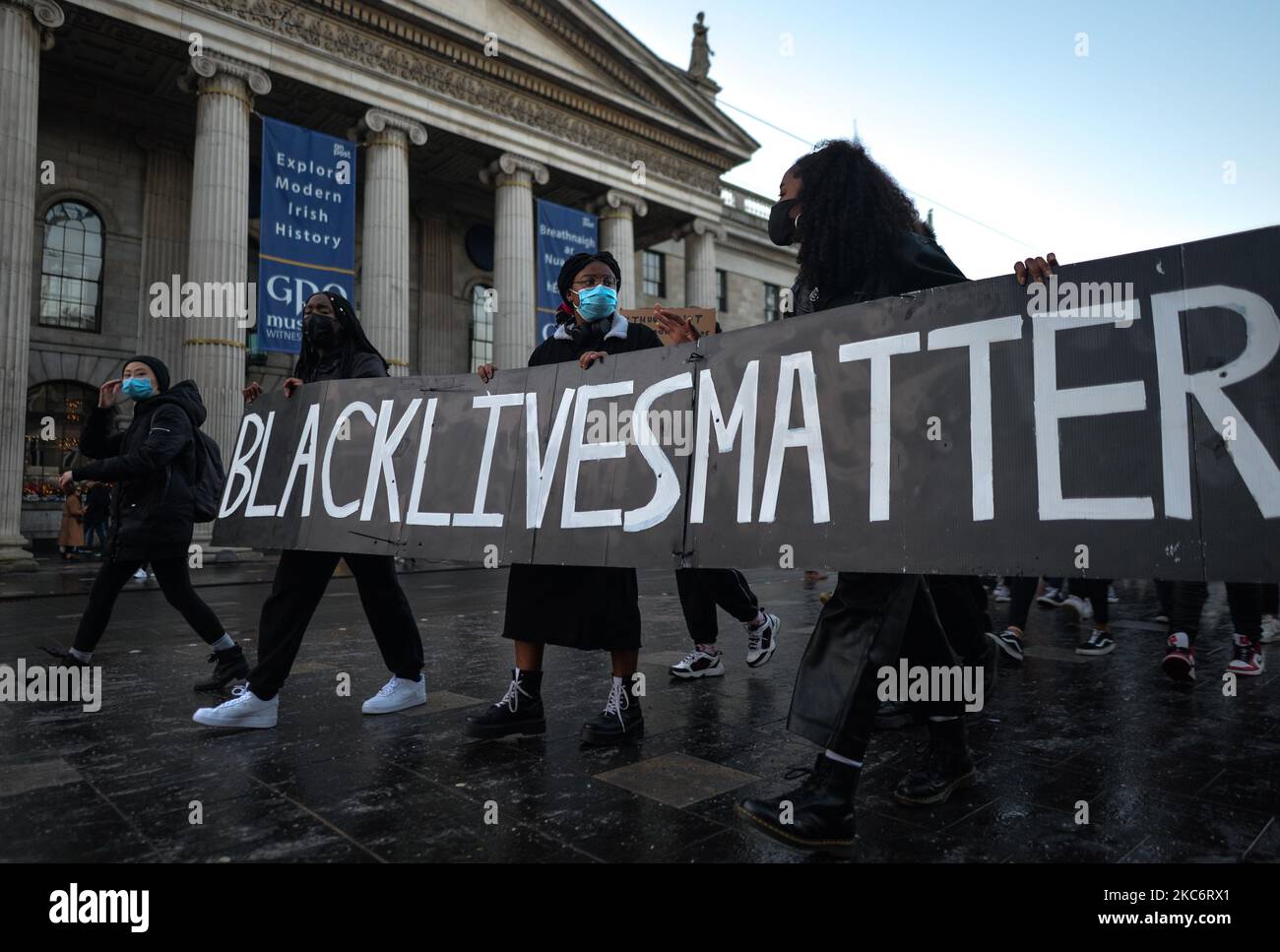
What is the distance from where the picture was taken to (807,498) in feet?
8.64

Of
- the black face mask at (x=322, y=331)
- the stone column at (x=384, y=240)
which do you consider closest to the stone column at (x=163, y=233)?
the stone column at (x=384, y=240)

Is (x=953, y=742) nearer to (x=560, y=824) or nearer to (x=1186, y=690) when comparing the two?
(x=560, y=824)

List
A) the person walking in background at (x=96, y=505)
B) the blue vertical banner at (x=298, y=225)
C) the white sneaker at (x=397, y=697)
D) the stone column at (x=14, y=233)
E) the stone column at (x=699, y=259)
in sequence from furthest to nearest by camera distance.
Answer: the stone column at (x=699, y=259) → the blue vertical banner at (x=298, y=225) → the person walking in background at (x=96, y=505) → the stone column at (x=14, y=233) → the white sneaker at (x=397, y=697)

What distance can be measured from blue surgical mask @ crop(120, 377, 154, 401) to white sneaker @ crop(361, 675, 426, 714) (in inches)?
98.1

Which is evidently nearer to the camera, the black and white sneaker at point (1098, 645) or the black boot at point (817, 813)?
the black boot at point (817, 813)

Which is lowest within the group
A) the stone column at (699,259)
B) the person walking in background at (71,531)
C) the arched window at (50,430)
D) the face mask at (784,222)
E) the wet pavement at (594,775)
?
the wet pavement at (594,775)

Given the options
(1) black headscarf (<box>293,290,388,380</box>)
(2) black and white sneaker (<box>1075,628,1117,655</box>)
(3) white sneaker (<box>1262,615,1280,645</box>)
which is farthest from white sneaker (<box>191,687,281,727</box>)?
(3) white sneaker (<box>1262,615,1280,645</box>)

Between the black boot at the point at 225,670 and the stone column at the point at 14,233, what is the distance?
1183 centimetres

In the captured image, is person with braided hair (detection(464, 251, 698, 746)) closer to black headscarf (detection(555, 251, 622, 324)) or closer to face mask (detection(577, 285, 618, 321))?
face mask (detection(577, 285, 618, 321))

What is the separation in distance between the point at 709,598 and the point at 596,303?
6.23 ft

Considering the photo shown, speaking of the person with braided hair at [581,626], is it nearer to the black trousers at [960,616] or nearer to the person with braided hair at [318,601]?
the person with braided hair at [318,601]

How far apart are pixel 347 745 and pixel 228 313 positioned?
15.1 m

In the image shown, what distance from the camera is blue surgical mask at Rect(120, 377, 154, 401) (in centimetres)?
474

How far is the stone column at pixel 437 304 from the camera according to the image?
24203mm
